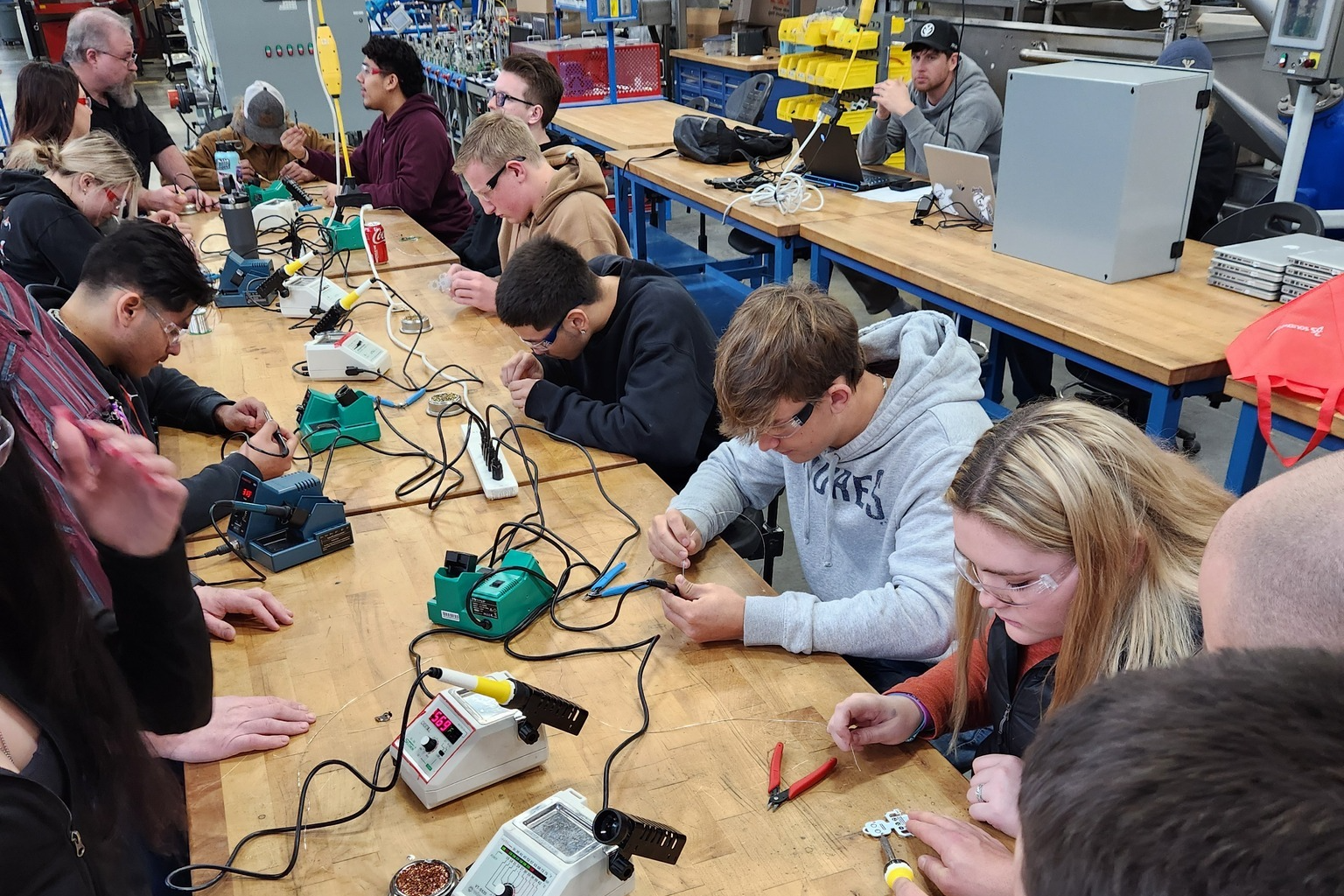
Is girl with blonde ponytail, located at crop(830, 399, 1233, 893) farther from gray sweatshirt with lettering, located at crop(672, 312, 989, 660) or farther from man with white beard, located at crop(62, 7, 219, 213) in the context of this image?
man with white beard, located at crop(62, 7, 219, 213)

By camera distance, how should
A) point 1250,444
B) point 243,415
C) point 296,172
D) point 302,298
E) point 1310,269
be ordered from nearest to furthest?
point 1250,444 < point 243,415 < point 1310,269 < point 302,298 < point 296,172

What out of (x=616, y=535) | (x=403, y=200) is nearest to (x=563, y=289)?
(x=616, y=535)

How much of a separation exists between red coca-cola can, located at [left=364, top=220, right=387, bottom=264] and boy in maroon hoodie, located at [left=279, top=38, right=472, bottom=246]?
0.81 metres

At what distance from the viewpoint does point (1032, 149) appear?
266cm

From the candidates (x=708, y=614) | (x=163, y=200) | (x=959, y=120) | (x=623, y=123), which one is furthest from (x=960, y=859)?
(x=623, y=123)

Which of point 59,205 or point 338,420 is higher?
point 59,205

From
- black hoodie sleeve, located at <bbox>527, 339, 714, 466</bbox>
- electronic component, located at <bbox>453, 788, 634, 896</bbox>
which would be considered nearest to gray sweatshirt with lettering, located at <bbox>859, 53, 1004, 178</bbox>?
black hoodie sleeve, located at <bbox>527, 339, 714, 466</bbox>

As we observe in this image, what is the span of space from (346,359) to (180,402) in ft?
1.27

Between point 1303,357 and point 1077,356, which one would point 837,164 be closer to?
point 1077,356

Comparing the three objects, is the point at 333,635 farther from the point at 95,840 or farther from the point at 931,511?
the point at 931,511

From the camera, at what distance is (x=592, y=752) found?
1.25m

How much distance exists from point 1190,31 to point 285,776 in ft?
16.2

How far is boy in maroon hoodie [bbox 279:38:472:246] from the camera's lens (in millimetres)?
4172

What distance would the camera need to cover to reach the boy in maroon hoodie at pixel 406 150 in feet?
13.7
